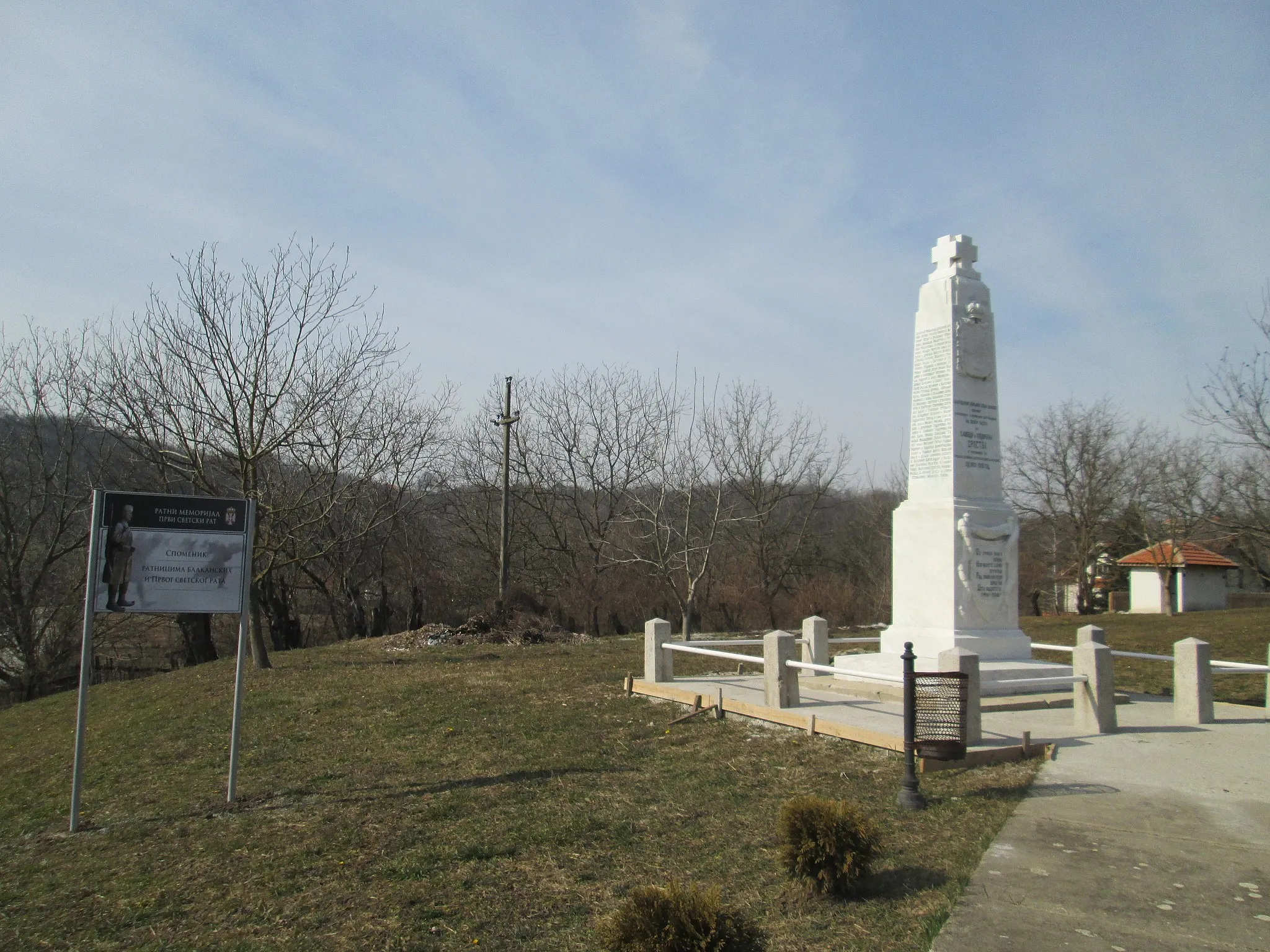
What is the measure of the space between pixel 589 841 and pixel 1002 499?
8036mm

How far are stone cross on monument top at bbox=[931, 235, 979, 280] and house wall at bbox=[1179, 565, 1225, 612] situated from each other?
40453mm

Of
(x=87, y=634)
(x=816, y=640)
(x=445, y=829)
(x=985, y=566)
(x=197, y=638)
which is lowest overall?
(x=197, y=638)

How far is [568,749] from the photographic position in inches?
339

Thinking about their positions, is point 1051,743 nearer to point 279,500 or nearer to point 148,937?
point 148,937

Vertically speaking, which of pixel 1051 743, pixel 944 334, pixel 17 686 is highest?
pixel 944 334

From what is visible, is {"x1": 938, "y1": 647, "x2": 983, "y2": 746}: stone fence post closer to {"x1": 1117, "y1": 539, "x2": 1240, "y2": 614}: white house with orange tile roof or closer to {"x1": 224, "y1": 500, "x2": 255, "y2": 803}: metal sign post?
{"x1": 224, "y1": 500, "x2": 255, "y2": 803}: metal sign post

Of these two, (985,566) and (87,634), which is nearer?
(87,634)

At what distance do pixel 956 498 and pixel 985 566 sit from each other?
0.92 meters

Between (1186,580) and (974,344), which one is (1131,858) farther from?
(1186,580)

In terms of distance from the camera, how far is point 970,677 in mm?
7625

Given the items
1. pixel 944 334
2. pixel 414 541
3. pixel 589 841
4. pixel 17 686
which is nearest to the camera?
pixel 589 841

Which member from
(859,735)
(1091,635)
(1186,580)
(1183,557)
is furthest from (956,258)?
(1186,580)

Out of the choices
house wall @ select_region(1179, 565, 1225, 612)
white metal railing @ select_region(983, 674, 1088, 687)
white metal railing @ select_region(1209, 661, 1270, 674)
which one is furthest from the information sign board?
house wall @ select_region(1179, 565, 1225, 612)

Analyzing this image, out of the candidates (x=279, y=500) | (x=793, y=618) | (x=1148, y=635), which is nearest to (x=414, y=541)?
(x=279, y=500)
